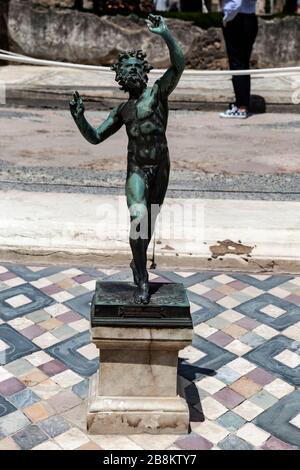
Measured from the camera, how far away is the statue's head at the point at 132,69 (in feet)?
8.98

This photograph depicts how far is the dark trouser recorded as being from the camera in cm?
832

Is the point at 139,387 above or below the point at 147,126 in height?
below

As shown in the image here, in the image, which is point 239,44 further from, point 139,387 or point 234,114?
point 139,387

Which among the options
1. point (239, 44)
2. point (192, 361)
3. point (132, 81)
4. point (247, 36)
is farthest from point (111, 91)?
point (132, 81)

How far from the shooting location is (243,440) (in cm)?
286

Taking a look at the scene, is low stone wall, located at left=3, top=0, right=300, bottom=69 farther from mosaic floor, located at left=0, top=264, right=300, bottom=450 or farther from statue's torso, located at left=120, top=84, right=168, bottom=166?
statue's torso, located at left=120, top=84, right=168, bottom=166

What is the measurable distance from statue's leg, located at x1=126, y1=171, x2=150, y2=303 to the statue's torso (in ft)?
0.28

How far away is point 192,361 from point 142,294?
80 cm

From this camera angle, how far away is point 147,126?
2.76m

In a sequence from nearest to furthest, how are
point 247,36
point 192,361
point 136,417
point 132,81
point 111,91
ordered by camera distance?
point 132,81 < point 136,417 < point 192,361 < point 247,36 < point 111,91

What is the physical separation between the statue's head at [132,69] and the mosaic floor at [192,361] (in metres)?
1.47

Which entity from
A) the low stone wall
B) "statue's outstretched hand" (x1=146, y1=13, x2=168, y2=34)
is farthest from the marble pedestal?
the low stone wall

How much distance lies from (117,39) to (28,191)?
225 inches

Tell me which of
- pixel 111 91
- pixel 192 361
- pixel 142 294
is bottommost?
pixel 192 361
